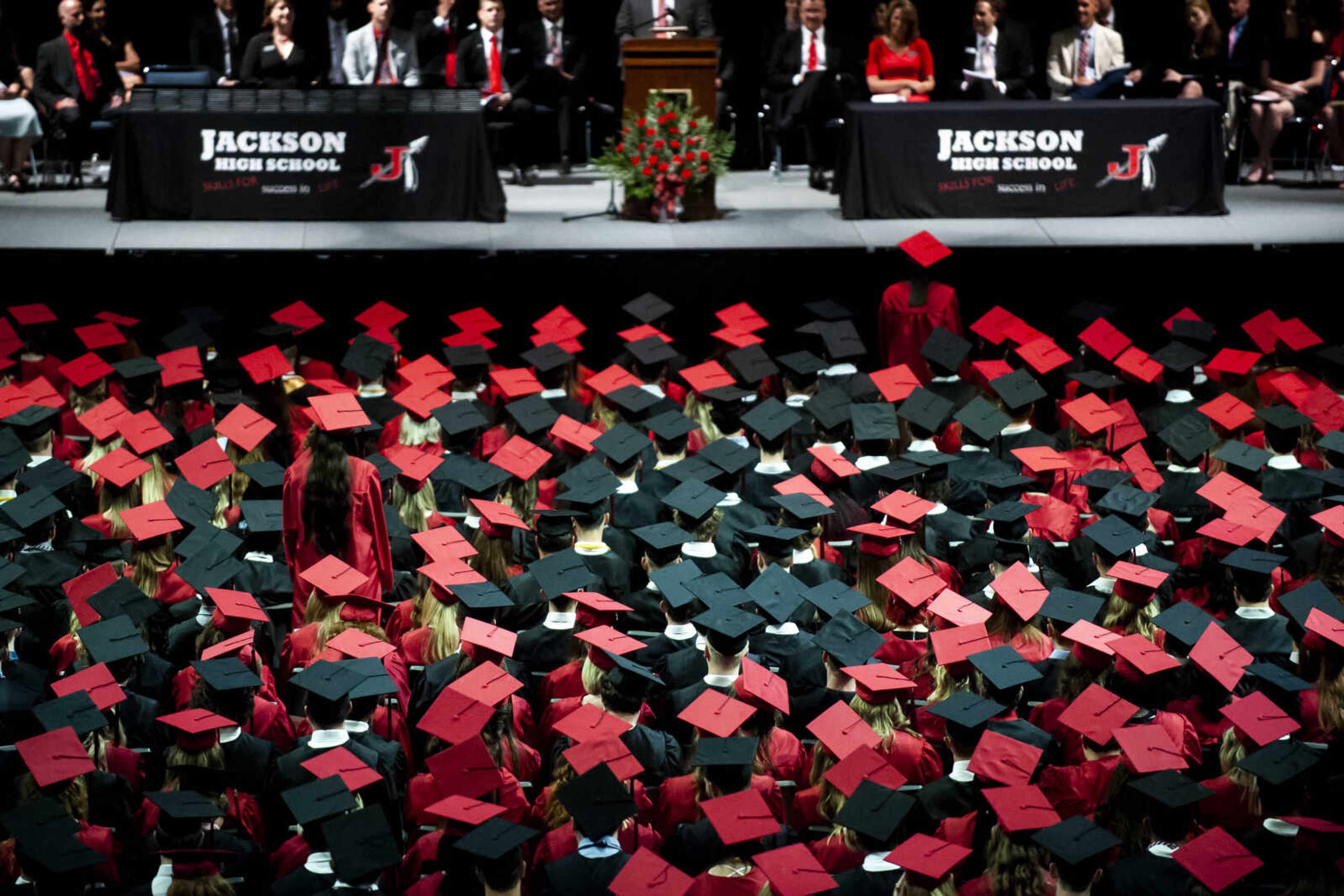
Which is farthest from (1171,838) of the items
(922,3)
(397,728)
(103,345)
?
(922,3)

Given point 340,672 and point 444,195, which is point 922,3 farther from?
point 340,672

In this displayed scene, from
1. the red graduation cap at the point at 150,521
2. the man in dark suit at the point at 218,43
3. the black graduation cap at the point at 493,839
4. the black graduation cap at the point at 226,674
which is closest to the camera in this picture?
the black graduation cap at the point at 493,839

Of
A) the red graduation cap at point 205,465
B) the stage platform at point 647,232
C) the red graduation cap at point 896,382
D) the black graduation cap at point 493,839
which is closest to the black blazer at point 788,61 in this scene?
the stage platform at point 647,232

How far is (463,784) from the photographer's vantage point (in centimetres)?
433

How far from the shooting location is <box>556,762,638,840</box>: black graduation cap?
163 inches

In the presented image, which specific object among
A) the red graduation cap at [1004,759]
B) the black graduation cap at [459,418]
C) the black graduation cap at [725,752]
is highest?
the black graduation cap at [459,418]

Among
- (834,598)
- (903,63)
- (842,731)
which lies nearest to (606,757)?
(842,731)

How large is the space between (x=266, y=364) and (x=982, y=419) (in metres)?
3.60

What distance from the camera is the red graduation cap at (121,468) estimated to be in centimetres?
620

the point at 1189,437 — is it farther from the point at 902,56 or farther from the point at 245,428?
the point at 902,56

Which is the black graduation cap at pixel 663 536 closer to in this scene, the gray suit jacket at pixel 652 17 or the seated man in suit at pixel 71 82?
the gray suit jacket at pixel 652 17

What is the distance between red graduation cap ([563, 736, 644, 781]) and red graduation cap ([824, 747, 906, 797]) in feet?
1.93

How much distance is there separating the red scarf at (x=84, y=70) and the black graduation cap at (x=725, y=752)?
30.5ft

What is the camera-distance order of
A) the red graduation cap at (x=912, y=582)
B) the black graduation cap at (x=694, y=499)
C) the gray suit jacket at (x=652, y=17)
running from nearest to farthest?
1. the red graduation cap at (x=912, y=582)
2. the black graduation cap at (x=694, y=499)
3. the gray suit jacket at (x=652, y=17)
